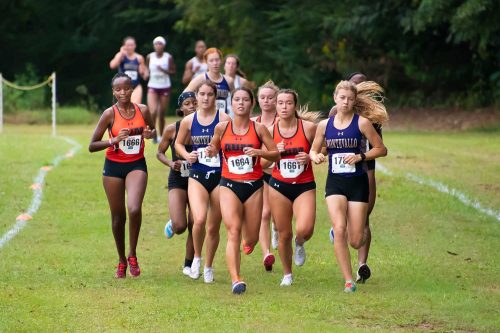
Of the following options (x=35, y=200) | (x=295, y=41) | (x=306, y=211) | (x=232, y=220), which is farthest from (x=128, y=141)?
(x=295, y=41)

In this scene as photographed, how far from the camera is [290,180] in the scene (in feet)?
36.4

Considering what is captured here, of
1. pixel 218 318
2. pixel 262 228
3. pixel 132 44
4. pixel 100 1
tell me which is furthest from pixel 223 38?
pixel 218 318

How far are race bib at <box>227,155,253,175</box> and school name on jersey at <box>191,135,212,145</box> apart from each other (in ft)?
1.90

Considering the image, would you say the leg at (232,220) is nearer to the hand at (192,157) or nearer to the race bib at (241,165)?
the race bib at (241,165)

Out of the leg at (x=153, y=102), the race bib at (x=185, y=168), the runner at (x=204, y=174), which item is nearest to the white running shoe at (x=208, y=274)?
the runner at (x=204, y=174)

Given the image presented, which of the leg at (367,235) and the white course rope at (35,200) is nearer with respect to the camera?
the leg at (367,235)

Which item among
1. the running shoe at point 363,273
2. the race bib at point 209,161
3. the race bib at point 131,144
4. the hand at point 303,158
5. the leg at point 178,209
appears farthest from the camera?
the leg at point 178,209

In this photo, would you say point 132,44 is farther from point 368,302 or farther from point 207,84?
point 368,302

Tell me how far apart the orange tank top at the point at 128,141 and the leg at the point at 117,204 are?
0.69 ft

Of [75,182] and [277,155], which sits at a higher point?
[277,155]

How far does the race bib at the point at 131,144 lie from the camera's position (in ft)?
38.1

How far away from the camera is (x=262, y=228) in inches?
500

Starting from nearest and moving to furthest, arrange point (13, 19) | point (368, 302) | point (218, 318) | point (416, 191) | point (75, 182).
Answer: point (218, 318) → point (368, 302) → point (416, 191) → point (75, 182) → point (13, 19)

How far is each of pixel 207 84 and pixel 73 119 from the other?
3063cm
